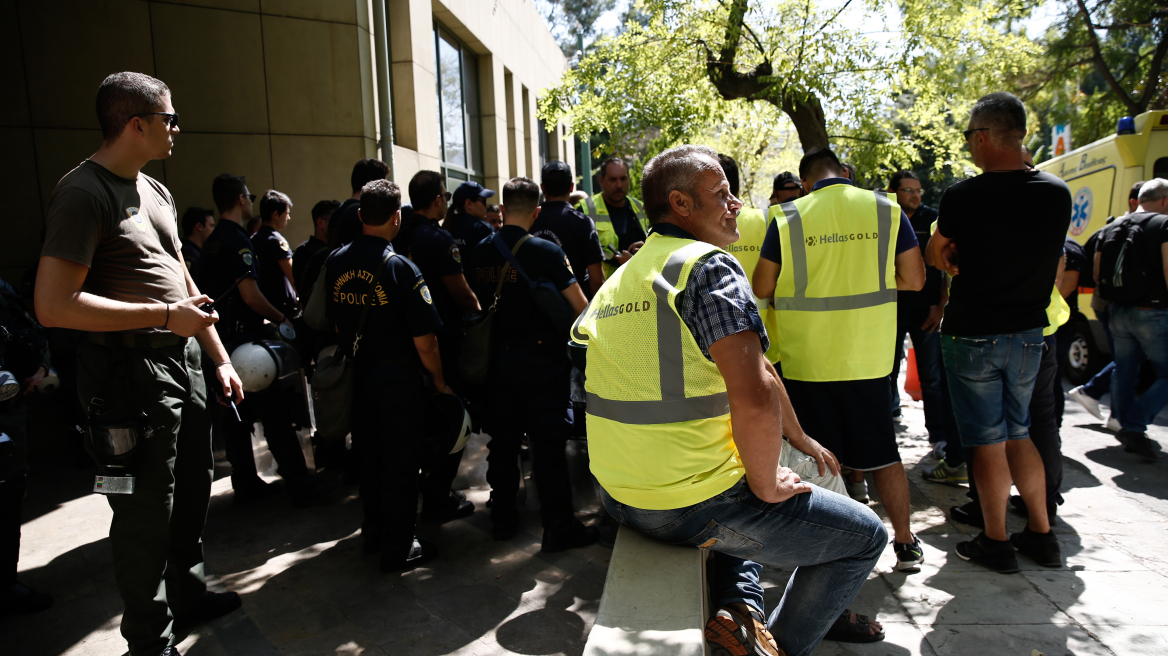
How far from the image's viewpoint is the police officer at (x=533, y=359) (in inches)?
164

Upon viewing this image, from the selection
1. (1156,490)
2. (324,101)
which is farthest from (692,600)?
(324,101)

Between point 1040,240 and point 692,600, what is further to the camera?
point 1040,240

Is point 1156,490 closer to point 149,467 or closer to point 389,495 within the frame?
point 389,495

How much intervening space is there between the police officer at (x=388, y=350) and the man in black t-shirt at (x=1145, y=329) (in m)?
5.36

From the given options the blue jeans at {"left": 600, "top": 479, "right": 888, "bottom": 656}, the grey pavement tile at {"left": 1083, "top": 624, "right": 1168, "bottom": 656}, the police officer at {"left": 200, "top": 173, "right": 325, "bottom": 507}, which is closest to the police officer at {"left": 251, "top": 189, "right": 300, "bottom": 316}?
the police officer at {"left": 200, "top": 173, "right": 325, "bottom": 507}

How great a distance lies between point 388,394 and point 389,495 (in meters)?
0.54

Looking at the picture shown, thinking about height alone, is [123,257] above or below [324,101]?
below

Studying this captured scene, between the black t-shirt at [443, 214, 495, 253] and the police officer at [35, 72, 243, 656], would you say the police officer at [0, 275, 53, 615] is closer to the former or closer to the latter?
the police officer at [35, 72, 243, 656]

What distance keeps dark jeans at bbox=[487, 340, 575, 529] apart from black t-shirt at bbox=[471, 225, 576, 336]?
101 mm

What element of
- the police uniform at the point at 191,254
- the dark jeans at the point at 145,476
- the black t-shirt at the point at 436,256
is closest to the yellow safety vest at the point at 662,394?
the dark jeans at the point at 145,476

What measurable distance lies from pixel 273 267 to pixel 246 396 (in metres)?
1.09

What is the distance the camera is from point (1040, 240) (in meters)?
3.60

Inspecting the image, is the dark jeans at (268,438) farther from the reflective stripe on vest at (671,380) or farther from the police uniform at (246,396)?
the reflective stripe on vest at (671,380)

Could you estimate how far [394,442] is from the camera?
3.93 metres
